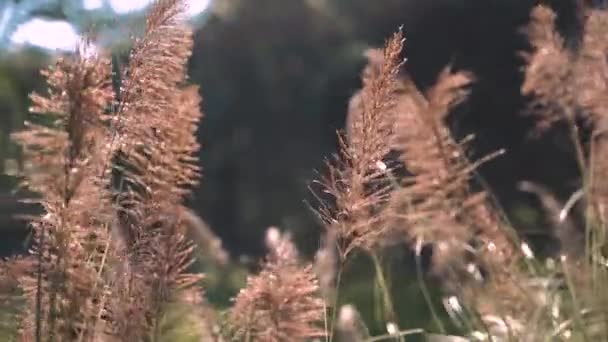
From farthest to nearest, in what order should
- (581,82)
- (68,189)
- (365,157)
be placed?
1. (581,82)
2. (365,157)
3. (68,189)

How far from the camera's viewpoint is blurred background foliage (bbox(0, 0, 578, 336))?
6367 mm

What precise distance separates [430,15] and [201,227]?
17.5 feet

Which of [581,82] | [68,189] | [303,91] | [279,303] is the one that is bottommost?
[279,303]

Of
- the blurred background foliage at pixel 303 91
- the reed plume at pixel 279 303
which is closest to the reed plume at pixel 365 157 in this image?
the reed plume at pixel 279 303

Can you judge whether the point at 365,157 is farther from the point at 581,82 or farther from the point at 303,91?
the point at 303,91

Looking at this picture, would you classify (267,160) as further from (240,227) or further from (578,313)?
(578,313)

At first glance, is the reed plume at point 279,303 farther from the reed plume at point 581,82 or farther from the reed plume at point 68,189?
the reed plume at point 581,82

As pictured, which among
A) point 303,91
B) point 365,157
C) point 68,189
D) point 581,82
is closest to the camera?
point 68,189

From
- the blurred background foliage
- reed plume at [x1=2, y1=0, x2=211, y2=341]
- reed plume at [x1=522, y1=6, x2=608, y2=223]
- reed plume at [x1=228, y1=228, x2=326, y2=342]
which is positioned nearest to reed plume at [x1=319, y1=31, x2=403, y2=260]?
reed plume at [x1=228, y1=228, x2=326, y2=342]

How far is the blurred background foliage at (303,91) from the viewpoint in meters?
6.37

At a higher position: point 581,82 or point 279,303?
point 581,82

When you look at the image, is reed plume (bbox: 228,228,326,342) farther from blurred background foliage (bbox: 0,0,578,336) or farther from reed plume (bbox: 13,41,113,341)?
blurred background foliage (bbox: 0,0,578,336)

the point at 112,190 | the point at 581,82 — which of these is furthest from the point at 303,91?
the point at 112,190

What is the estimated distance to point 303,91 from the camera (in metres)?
7.28
